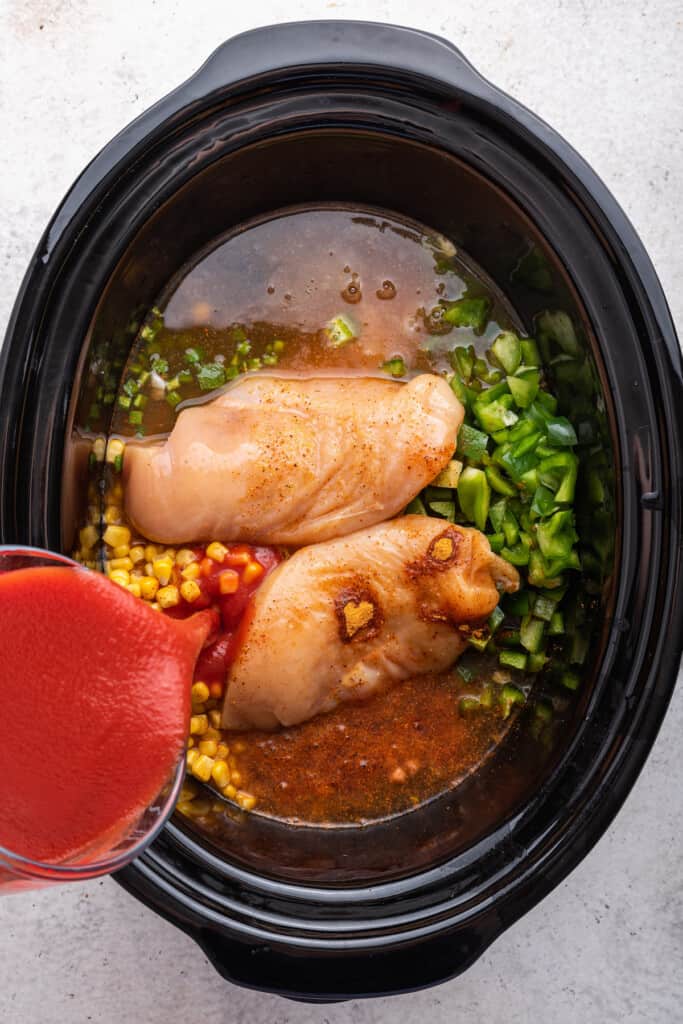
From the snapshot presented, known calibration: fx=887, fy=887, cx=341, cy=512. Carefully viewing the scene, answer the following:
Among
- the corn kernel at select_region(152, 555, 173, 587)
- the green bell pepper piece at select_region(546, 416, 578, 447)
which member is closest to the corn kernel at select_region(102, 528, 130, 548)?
the corn kernel at select_region(152, 555, 173, 587)

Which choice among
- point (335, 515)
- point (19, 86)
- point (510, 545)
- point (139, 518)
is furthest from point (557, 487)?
point (19, 86)

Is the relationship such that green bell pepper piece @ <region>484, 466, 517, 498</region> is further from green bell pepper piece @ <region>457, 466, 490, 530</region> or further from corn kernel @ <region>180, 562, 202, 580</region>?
corn kernel @ <region>180, 562, 202, 580</region>

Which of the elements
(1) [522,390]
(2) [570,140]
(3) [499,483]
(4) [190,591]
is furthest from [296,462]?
(2) [570,140]

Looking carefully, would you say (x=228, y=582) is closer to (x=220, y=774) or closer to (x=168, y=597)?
(x=168, y=597)

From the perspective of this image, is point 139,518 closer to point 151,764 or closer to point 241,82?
point 151,764

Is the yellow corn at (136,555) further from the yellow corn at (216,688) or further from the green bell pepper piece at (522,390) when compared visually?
the green bell pepper piece at (522,390)

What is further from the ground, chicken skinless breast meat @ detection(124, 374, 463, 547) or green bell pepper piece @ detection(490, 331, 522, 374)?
green bell pepper piece @ detection(490, 331, 522, 374)

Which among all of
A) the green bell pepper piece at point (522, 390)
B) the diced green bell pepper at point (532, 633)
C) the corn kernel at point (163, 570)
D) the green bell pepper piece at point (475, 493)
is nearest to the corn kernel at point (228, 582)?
the corn kernel at point (163, 570)
